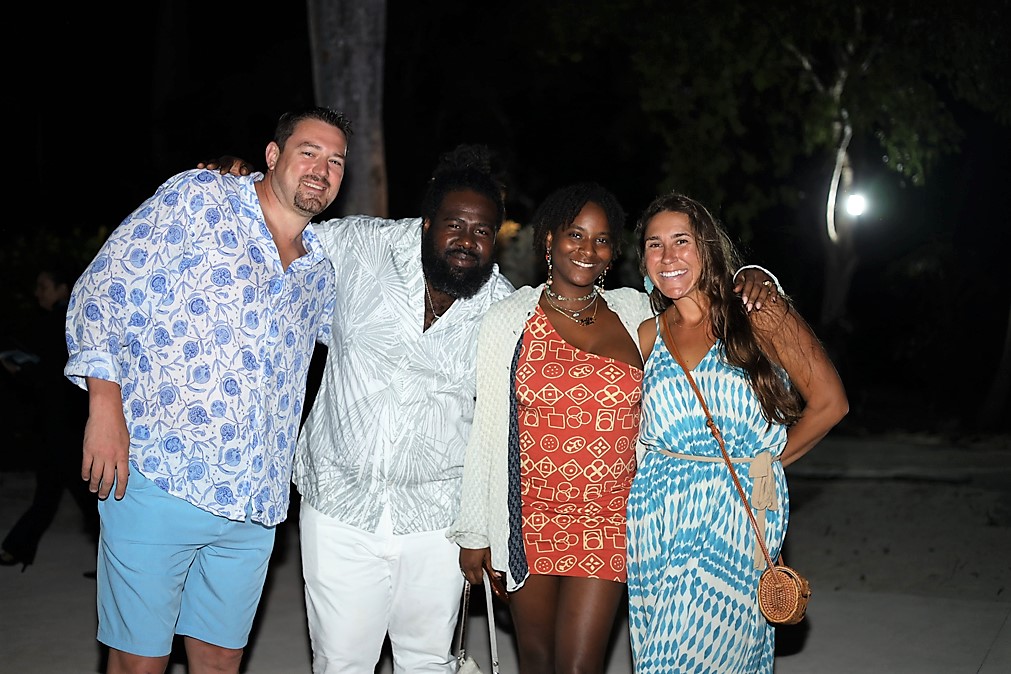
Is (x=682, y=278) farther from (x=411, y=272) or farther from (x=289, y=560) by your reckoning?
(x=289, y=560)

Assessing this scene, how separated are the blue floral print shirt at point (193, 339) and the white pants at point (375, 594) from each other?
0.53 meters

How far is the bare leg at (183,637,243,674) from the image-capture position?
395 cm

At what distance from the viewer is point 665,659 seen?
13.7 feet

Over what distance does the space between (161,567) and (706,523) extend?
185 cm

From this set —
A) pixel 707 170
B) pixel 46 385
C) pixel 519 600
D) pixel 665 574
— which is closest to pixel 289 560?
pixel 46 385

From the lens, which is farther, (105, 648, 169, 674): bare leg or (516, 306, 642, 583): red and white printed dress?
(516, 306, 642, 583): red and white printed dress

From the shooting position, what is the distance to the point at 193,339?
365cm

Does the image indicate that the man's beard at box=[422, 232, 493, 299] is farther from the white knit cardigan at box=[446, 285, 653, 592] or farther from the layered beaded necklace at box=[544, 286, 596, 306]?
the layered beaded necklace at box=[544, 286, 596, 306]

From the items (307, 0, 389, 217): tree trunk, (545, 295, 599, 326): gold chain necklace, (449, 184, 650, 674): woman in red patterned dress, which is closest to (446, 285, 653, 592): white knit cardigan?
(449, 184, 650, 674): woman in red patterned dress

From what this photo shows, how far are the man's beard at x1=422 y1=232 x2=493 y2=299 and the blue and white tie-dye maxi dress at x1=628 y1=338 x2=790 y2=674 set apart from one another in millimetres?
812

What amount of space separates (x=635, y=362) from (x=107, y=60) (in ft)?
68.3

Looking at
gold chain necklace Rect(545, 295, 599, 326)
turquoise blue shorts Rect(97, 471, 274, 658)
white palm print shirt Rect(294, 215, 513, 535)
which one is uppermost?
gold chain necklace Rect(545, 295, 599, 326)

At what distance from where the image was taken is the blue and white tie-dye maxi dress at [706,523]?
13.5 feet

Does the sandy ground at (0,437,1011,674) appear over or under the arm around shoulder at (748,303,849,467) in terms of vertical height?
under
